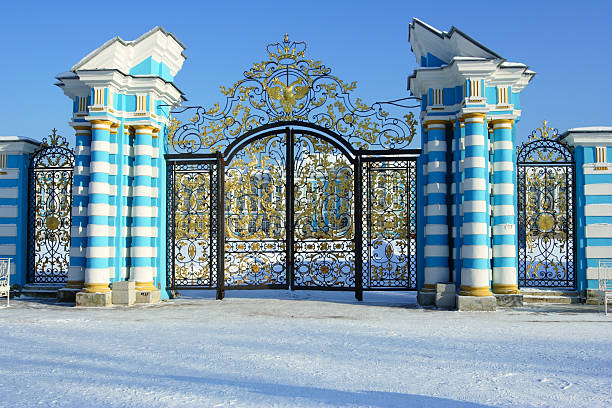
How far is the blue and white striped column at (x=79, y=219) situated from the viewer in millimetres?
10375

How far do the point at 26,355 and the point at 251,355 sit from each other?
2.40 metres

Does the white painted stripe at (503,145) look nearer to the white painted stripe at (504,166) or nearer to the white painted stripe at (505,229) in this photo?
the white painted stripe at (504,166)

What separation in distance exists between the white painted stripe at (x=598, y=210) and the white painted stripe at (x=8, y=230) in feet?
36.6

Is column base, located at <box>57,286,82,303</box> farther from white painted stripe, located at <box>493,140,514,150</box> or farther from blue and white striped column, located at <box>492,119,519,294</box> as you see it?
white painted stripe, located at <box>493,140,514,150</box>

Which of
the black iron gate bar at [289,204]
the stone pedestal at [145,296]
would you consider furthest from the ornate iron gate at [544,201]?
the stone pedestal at [145,296]

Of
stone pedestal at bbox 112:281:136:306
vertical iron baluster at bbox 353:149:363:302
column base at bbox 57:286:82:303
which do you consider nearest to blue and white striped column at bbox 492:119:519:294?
vertical iron baluster at bbox 353:149:363:302

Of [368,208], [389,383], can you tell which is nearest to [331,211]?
[368,208]

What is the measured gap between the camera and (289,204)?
10805 mm

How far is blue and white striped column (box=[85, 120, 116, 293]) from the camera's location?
9.95 metres

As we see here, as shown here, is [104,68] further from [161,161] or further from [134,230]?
[134,230]

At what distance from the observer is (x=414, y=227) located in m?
10.6

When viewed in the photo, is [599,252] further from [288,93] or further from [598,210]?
[288,93]

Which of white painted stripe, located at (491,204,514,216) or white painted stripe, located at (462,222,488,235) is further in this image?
white painted stripe, located at (491,204,514,216)

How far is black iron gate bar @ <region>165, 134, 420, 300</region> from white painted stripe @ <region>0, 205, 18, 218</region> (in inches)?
127
